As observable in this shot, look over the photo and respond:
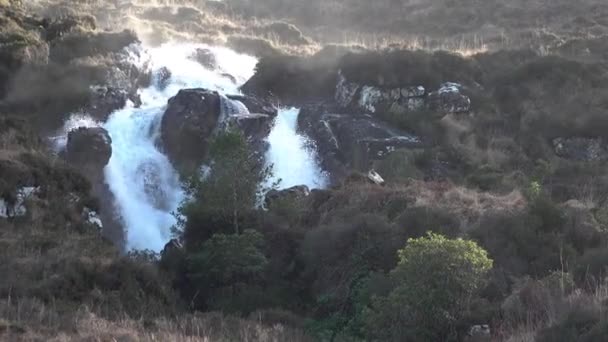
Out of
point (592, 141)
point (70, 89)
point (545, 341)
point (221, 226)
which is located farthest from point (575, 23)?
point (545, 341)

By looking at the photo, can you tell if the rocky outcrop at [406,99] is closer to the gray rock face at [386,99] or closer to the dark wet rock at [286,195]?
the gray rock face at [386,99]

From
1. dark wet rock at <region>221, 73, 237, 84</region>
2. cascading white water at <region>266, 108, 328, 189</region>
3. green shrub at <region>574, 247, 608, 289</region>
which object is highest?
green shrub at <region>574, 247, 608, 289</region>

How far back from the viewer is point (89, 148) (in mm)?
26734

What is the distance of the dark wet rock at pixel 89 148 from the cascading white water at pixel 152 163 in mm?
704

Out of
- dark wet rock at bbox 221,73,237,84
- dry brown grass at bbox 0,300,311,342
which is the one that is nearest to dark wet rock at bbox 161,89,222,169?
dark wet rock at bbox 221,73,237,84

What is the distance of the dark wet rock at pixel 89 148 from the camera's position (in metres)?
26.6

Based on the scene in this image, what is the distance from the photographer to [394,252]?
16734 millimetres

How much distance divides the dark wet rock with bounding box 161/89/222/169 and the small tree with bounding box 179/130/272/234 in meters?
9.05

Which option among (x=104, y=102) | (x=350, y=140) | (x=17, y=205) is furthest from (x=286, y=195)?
(x=104, y=102)

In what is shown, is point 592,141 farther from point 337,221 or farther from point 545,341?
point 545,341

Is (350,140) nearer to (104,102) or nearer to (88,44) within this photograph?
(104,102)

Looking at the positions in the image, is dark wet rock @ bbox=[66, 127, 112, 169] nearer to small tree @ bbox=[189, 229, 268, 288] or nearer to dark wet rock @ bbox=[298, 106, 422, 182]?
dark wet rock @ bbox=[298, 106, 422, 182]

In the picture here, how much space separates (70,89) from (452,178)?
52.3 ft

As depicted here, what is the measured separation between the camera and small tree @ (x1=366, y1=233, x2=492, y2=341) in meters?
10.7
